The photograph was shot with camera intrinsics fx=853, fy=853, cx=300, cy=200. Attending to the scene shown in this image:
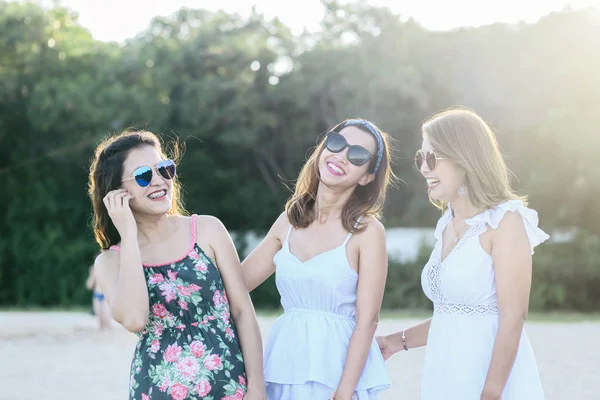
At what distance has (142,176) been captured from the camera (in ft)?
12.2

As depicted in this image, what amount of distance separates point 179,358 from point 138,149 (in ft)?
3.10

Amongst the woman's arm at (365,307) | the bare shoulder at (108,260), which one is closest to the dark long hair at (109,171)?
the bare shoulder at (108,260)

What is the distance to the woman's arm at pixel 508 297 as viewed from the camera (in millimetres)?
3590

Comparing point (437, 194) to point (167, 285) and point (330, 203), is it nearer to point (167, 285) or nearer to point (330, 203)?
point (330, 203)

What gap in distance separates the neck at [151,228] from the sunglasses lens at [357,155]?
0.89 meters

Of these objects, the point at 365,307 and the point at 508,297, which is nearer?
the point at 508,297

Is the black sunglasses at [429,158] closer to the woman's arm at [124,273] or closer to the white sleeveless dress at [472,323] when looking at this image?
the white sleeveless dress at [472,323]

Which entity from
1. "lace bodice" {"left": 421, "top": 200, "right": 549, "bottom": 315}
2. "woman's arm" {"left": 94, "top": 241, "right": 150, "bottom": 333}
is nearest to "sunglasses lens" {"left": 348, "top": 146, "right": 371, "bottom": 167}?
"lace bodice" {"left": 421, "top": 200, "right": 549, "bottom": 315}

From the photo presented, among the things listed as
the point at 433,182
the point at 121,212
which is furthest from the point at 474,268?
the point at 121,212

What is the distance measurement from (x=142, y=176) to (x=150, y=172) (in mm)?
41

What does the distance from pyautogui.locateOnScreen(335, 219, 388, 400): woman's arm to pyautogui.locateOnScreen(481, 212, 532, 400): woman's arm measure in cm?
52

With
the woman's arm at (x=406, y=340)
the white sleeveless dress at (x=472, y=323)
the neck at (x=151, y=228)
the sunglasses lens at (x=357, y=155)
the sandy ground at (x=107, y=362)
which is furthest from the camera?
the sandy ground at (x=107, y=362)

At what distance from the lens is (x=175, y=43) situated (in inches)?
1104

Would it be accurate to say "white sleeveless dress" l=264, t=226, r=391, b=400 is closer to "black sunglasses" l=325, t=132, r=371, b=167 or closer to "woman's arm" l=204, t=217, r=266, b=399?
"woman's arm" l=204, t=217, r=266, b=399
